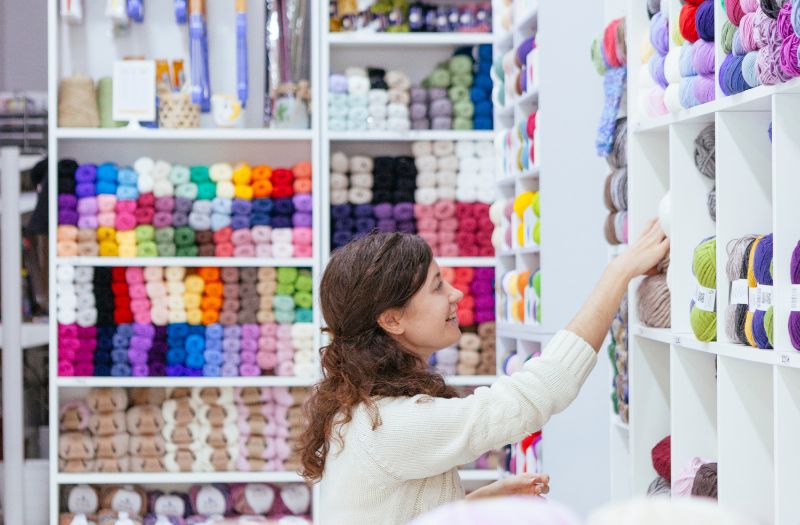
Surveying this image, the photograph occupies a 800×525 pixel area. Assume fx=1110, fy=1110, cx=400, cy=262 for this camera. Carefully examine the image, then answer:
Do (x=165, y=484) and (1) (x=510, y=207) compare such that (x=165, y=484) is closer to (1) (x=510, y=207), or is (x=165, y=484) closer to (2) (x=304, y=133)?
(2) (x=304, y=133)

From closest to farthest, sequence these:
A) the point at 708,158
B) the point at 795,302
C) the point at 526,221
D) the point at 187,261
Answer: the point at 795,302 → the point at 708,158 → the point at 526,221 → the point at 187,261

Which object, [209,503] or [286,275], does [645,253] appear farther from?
[209,503]

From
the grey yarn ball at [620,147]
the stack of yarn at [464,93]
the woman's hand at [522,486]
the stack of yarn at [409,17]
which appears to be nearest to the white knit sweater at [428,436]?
the woman's hand at [522,486]

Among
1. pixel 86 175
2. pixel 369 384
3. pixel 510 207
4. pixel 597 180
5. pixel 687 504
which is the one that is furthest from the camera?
pixel 86 175

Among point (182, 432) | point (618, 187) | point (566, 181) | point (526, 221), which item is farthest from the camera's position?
point (182, 432)

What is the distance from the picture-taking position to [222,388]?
4.46 metres

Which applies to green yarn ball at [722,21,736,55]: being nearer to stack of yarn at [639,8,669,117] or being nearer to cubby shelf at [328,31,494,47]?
stack of yarn at [639,8,669,117]

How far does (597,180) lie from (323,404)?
173cm

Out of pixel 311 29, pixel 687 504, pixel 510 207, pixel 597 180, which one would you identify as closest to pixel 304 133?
pixel 311 29

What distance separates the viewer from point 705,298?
1.74 metres

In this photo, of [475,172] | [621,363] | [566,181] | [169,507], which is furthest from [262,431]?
[621,363]

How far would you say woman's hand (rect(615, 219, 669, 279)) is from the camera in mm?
1852

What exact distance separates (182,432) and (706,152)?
3055 millimetres

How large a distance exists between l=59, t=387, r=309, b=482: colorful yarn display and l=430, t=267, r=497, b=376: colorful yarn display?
0.64 m
